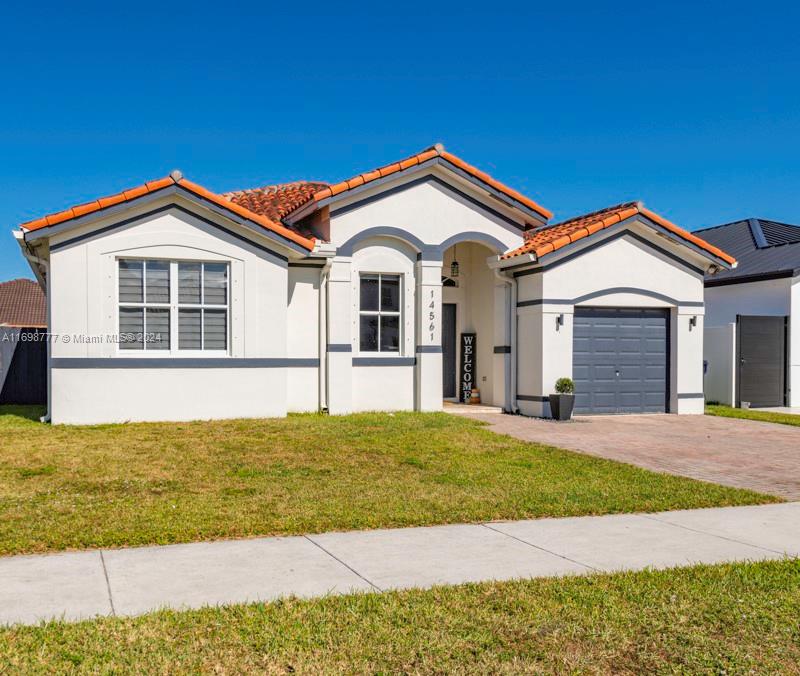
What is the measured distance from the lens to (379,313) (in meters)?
17.4

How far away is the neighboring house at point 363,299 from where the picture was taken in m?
14.7

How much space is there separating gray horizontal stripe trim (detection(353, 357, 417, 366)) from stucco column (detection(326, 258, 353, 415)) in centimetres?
36

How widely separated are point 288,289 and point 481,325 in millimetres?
5097

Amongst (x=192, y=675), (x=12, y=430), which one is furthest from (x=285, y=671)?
(x=12, y=430)

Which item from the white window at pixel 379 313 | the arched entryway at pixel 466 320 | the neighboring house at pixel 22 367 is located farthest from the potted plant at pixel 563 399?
the neighboring house at pixel 22 367

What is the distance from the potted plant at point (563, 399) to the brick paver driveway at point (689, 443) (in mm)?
278

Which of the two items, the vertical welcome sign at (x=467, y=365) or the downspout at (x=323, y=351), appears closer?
the downspout at (x=323, y=351)

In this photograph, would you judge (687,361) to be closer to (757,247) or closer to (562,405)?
(562,405)

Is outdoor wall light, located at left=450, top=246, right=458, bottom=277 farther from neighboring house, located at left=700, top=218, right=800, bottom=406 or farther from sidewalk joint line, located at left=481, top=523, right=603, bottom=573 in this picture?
sidewalk joint line, located at left=481, top=523, right=603, bottom=573

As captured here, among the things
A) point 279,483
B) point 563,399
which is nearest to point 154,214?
point 279,483

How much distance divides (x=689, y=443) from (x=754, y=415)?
6085mm

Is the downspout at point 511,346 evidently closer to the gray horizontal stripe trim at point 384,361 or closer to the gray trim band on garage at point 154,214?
the gray horizontal stripe trim at point 384,361

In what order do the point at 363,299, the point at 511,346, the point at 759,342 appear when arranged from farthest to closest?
the point at 759,342, the point at 511,346, the point at 363,299

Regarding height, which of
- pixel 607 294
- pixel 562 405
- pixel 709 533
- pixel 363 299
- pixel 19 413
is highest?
pixel 607 294
